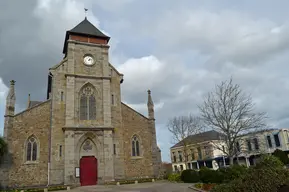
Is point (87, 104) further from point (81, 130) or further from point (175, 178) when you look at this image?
point (175, 178)

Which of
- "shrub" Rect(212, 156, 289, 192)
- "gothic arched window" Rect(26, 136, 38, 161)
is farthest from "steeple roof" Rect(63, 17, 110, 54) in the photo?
"shrub" Rect(212, 156, 289, 192)

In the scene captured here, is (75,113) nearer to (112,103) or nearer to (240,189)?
(112,103)

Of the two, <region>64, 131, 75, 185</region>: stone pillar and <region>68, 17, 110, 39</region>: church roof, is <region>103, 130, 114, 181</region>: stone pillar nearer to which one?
<region>64, 131, 75, 185</region>: stone pillar

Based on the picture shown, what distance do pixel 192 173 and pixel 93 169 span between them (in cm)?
911

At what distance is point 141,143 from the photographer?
24359 mm

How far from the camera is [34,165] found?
64.2ft

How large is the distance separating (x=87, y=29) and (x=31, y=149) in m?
14.3

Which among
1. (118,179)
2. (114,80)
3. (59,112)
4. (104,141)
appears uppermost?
(114,80)

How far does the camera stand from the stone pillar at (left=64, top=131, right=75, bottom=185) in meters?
20.0

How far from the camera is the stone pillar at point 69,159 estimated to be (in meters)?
20.0

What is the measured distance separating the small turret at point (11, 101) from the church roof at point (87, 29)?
8305 millimetres

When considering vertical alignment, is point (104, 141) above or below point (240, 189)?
above

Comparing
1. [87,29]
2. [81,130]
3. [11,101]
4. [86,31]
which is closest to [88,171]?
[81,130]

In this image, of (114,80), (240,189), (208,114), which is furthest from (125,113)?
(240,189)
